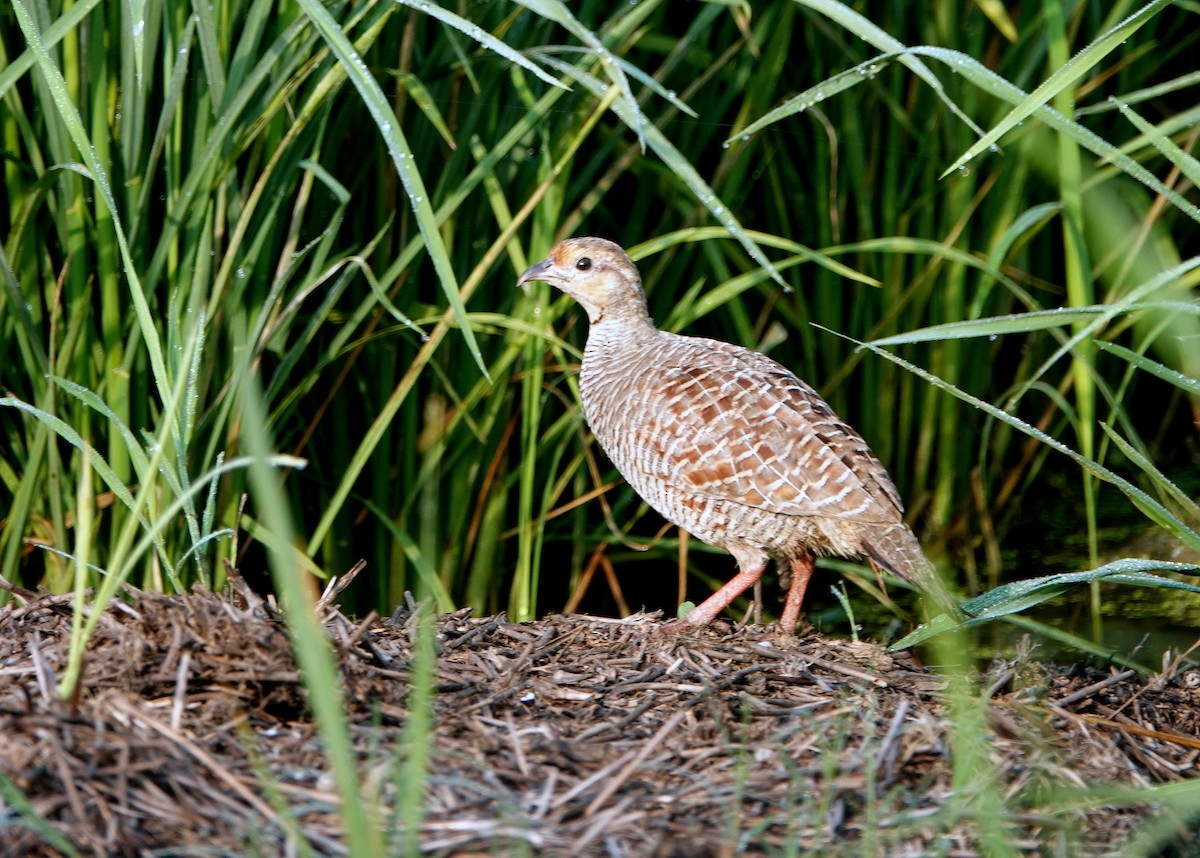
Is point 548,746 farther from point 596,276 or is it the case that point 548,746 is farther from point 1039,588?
point 596,276

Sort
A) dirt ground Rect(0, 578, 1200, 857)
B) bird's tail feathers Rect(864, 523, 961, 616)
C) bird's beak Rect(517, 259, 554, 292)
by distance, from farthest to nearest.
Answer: bird's beak Rect(517, 259, 554, 292), bird's tail feathers Rect(864, 523, 961, 616), dirt ground Rect(0, 578, 1200, 857)

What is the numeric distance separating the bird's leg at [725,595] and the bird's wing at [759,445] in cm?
28

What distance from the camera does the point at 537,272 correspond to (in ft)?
14.6

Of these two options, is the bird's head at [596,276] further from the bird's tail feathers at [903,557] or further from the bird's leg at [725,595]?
the bird's tail feathers at [903,557]

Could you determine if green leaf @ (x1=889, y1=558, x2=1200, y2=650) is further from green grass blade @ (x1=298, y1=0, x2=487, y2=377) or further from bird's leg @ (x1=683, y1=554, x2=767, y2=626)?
green grass blade @ (x1=298, y1=0, x2=487, y2=377)

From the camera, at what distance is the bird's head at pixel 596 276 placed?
14.7 feet

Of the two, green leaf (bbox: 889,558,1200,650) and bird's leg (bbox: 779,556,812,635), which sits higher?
green leaf (bbox: 889,558,1200,650)

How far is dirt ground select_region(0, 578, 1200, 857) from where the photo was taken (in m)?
2.21

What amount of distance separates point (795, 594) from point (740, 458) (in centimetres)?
44

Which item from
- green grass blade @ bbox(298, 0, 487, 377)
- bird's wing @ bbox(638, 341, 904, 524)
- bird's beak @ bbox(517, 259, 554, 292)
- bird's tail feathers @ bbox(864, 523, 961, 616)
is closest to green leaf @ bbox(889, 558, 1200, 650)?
bird's tail feathers @ bbox(864, 523, 961, 616)

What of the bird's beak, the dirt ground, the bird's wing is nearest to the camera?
the dirt ground

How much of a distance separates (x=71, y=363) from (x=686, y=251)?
2165 millimetres

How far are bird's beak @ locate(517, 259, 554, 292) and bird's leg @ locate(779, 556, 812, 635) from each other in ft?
3.93

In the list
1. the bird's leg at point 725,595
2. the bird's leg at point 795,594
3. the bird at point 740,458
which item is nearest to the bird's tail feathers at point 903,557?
the bird at point 740,458
